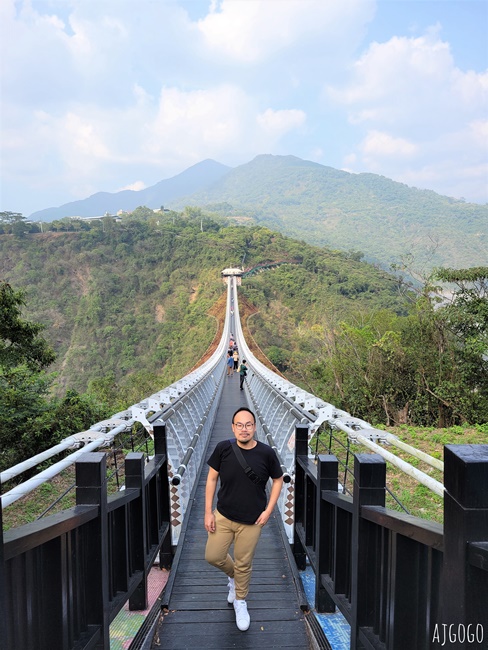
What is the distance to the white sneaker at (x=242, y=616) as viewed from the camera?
256cm

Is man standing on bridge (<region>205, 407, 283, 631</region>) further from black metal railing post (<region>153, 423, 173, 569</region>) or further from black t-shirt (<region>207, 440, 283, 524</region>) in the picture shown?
black metal railing post (<region>153, 423, 173, 569</region>)

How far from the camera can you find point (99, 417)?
32.9 feet

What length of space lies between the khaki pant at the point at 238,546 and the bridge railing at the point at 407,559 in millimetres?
358

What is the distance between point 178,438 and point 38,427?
549 centimetres

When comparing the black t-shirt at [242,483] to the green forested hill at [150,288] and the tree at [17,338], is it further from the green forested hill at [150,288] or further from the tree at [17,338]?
the green forested hill at [150,288]

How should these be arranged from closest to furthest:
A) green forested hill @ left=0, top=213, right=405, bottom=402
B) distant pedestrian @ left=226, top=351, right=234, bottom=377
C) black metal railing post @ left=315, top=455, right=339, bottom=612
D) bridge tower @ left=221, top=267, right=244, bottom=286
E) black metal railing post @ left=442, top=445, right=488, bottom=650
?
1. black metal railing post @ left=442, top=445, right=488, bottom=650
2. black metal railing post @ left=315, top=455, right=339, bottom=612
3. distant pedestrian @ left=226, top=351, right=234, bottom=377
4. green forested hill @ left=0, top=213, right=405, bottom=402
5. bridge tower @ left=221, top=267, right=244, bottom=286

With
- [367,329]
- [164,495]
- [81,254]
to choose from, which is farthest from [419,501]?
[81,254]

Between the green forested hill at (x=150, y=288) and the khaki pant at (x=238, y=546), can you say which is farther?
the green forested hill at (x=150, y=288)

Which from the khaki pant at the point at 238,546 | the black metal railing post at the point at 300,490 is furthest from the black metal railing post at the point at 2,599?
the black metal railing post at the point at 300,490

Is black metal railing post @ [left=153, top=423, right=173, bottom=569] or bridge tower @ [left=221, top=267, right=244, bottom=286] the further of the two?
bridge tower @ [left=221, top=267, right=244, bottom=286]

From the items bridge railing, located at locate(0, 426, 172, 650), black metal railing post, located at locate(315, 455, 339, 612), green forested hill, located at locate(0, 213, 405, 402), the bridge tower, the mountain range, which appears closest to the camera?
bridge railing, located at locate(0, 426, 172, 650)

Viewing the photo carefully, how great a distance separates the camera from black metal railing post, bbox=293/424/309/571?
3.20 metres

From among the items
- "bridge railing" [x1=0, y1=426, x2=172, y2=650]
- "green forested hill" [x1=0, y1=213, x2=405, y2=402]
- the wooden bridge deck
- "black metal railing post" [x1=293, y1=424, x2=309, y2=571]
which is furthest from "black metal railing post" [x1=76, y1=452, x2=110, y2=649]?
"green forested hill" [x1=0, y1=213, x2=405, y2=402]

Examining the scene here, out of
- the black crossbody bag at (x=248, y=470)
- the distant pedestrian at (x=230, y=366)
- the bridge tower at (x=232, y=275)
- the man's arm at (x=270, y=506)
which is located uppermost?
the bridge tower at (x=232, y=275)
